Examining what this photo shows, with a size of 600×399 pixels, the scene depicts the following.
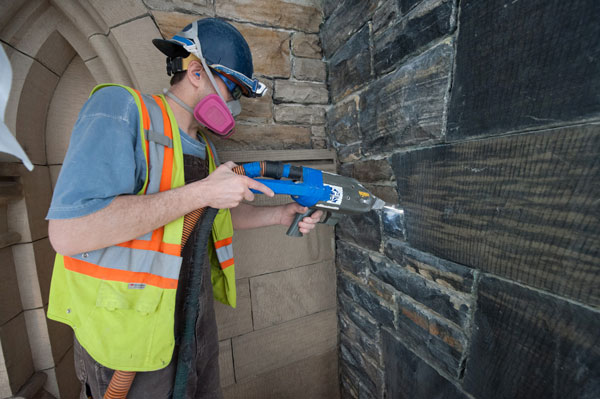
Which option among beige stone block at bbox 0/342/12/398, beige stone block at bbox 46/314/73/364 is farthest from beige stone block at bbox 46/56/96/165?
beige stone block at bbox 0/342/12/398

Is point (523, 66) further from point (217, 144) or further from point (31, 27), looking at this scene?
point (31, 27)

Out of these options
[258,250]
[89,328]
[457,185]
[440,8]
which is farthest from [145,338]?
[440,8]

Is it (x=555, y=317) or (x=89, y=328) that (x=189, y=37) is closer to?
(x=89, y=328)

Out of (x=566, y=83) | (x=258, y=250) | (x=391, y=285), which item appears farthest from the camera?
(x=258, y=250)

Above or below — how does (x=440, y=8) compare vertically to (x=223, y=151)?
above

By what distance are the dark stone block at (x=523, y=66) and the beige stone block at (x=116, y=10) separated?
1.68 meters

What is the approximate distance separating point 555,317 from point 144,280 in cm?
135

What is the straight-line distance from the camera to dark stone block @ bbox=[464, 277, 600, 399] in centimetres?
67

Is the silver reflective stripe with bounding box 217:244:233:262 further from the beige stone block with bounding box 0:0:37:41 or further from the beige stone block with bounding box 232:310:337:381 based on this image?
the beige stone block with bounding box 0:0:37:41

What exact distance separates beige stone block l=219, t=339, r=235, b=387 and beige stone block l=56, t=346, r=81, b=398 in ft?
3.32

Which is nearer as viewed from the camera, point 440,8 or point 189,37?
point 440,8

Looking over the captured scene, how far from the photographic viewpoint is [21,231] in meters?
1.45

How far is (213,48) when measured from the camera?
113cm

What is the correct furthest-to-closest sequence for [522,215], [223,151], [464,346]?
[223,151], [464,346], [522,215]
